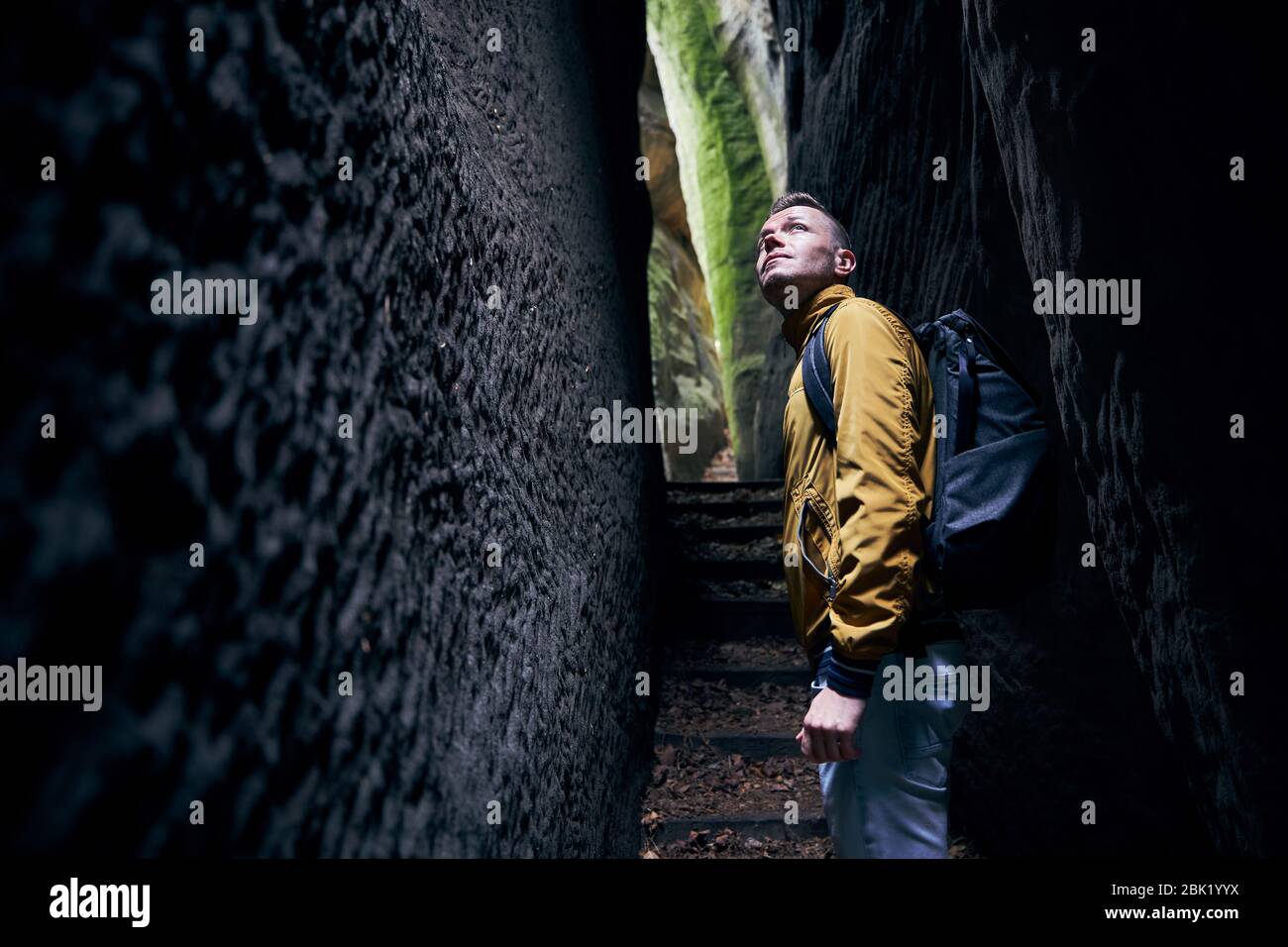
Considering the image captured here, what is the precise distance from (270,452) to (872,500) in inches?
35.0

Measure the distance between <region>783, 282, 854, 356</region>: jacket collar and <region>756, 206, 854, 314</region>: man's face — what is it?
20mm

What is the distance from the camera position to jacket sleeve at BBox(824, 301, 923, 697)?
1.11 meters

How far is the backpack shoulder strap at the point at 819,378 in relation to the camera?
1.31 meters

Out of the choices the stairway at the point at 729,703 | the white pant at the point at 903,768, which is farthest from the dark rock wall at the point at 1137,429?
the stairway at the point at 729,703

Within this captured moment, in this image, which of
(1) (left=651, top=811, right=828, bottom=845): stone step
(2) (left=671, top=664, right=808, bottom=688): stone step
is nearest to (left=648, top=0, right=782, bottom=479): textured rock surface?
(2) (left=671, top=664, right=808, bottom=688): stone step

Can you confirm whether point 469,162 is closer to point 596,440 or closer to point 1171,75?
point 596,440

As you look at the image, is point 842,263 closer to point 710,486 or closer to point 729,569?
point 729,569

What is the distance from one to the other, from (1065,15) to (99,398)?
182cm

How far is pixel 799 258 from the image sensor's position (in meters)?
1.53

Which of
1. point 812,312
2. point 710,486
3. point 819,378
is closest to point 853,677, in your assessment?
point 819,378

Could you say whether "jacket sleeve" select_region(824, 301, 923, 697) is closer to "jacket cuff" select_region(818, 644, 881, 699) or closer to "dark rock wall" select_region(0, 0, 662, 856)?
"jacket cuff" select_region(818, 644, 881, 699)
